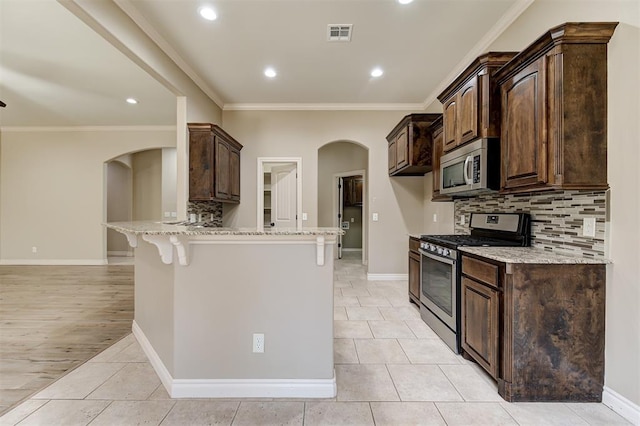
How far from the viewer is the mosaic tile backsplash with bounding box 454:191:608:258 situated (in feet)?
5.77

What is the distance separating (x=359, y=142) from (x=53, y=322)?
15.6ft

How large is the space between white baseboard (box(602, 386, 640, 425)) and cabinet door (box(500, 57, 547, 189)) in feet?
4.41

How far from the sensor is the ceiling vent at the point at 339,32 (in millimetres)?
2814

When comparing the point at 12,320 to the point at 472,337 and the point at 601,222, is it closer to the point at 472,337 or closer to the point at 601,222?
the point at 472,337

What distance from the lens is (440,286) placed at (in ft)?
8.75

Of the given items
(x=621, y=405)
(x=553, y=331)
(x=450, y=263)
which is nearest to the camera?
(x=621, y=405)

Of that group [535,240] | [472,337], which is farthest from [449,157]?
[472,337]

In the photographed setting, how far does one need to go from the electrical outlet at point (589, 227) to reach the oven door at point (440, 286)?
0.86 m

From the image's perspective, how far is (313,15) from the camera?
8.71 feet

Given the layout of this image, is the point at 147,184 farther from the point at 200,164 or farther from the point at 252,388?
the point at 252,388

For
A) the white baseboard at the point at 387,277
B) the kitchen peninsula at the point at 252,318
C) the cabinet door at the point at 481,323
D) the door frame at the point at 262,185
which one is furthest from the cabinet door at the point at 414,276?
the door frame at the point at 262,185

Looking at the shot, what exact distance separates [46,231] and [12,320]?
4051mm

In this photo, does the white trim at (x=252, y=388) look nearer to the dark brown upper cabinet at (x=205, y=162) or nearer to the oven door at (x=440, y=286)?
the oven door at (x=440, y=286)

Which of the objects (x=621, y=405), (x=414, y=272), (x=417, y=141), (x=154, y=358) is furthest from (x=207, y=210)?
(x=621, y=405)
